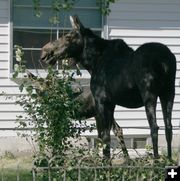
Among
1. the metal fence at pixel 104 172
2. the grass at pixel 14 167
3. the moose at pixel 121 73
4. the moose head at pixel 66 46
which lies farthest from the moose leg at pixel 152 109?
the metal fence at pixel 104 172

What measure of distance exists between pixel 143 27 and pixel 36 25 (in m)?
2.18

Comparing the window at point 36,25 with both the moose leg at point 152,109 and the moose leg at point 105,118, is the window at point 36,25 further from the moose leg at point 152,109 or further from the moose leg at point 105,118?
the moose leg at point 152,109

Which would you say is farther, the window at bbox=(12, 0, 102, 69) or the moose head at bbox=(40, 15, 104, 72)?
the window at bbox=(12, 0, 102, 69)

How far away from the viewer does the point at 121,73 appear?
9.39m

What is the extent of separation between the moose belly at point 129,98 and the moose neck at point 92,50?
0.70 m

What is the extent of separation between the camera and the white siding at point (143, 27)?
49.8ft

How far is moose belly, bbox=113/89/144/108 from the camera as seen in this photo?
930 cm

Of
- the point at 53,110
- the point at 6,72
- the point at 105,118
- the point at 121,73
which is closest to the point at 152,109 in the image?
the point at 121,73

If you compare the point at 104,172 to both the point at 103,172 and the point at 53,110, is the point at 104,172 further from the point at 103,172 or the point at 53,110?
the point at 53,110

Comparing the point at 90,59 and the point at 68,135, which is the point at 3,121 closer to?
the point at 90,59

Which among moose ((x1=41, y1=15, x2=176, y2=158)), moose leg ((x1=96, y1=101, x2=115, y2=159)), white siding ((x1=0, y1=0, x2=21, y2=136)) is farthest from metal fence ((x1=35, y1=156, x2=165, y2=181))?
white siding ((x1=0, y1=0, x2=21, y2=136))

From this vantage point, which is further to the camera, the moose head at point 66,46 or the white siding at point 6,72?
the white siding at point 6,72

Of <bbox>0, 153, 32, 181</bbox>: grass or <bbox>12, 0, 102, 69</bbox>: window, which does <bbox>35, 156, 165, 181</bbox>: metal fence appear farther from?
<bbox>12, 0, 102, 69</bbox>: window

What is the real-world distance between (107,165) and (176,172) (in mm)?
2555
